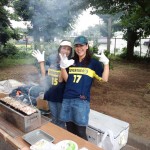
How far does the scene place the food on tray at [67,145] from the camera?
2028 millimetres

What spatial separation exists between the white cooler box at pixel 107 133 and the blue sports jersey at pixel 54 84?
2.36 feet

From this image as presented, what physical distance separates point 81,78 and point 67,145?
3.06 feet

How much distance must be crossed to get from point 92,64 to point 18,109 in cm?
115

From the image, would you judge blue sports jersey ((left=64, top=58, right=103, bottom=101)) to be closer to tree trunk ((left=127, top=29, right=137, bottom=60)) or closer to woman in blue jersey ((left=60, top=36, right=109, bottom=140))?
woman in blue jersey ((left=60, top=36, right=109, bottom=140))

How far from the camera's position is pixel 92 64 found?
2.71 meters

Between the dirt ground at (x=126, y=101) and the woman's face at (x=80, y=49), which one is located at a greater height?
the woman's face at (x=80, y=49)

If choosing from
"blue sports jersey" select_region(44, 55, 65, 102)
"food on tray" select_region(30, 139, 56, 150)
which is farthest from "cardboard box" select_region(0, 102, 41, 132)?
"blue sports jersey" select_region(44, 55, 65, 102)

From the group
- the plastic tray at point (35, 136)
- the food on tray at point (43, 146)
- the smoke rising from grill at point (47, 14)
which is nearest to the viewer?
the food on tray at point (43, 146)

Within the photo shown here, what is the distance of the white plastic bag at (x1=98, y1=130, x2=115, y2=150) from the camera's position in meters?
2.89

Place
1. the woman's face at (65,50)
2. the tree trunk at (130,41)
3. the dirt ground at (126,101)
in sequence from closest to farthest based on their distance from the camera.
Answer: the woman's face at (65,50)
the dirt ground at (126,101)
the tree trunk at (130,41)

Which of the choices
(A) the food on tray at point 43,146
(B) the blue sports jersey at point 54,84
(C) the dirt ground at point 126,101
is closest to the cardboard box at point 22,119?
(A) the food on tray at point 43,146

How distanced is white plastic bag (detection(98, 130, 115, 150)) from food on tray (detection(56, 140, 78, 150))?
0.96m

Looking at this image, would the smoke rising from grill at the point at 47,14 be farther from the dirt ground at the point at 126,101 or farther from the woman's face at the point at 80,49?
the woman's face at the point at 80,49

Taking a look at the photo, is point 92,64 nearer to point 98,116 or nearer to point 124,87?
point 98,116
